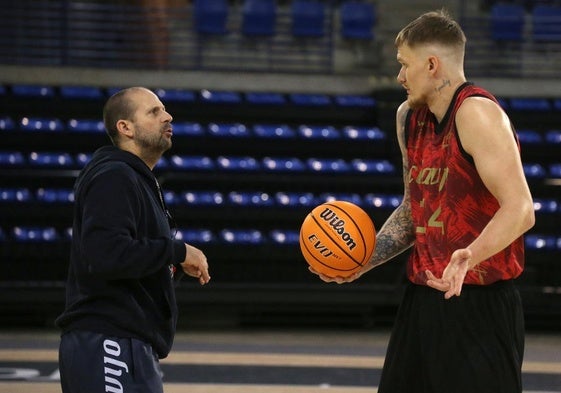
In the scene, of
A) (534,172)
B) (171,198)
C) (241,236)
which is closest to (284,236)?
(241,236)

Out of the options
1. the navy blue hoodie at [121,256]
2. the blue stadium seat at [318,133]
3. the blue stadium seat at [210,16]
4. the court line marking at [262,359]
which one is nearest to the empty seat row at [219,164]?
the blue stadium seat at [318,133]

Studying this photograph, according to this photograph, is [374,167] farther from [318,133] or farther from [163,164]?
[163,164]

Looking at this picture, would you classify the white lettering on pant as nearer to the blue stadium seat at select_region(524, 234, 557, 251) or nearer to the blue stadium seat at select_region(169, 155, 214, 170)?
the blue stadium seat at select_region(524, 234, 557, 251)

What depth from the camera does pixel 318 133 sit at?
34.2ft

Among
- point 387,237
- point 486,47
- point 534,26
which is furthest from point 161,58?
point 387,237

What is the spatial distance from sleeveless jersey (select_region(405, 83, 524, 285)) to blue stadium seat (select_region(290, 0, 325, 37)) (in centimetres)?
958

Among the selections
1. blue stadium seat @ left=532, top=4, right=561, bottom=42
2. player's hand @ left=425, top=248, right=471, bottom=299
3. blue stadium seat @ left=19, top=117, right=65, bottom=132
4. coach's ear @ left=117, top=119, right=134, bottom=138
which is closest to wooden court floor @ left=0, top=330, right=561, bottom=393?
blue stadium seat @ left=19, top=117, right=65, bottom=132

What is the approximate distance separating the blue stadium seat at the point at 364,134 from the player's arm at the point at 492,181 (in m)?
7.53

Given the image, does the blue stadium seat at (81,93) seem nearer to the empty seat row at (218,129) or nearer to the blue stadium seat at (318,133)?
the empty seat row at (218,129)

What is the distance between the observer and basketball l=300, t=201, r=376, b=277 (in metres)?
3.29

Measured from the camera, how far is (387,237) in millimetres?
3314

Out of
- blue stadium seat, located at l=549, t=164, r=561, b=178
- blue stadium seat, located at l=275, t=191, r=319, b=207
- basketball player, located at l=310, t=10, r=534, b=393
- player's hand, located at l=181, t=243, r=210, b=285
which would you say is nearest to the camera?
basketball player, located at l=310, t=10, r=534, b=393

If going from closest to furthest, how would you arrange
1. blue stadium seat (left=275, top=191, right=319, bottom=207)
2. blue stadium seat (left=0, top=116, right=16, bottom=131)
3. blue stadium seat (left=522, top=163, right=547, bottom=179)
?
blue stadium seat (left=275, top=191, right=319, bottom=207)
blue stadium seat (left=522, top=163, right=547, bottom=179)
blue stadium seat (left=0, top=116, right=16, bottom=131)

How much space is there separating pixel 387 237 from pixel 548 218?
19.2ft
